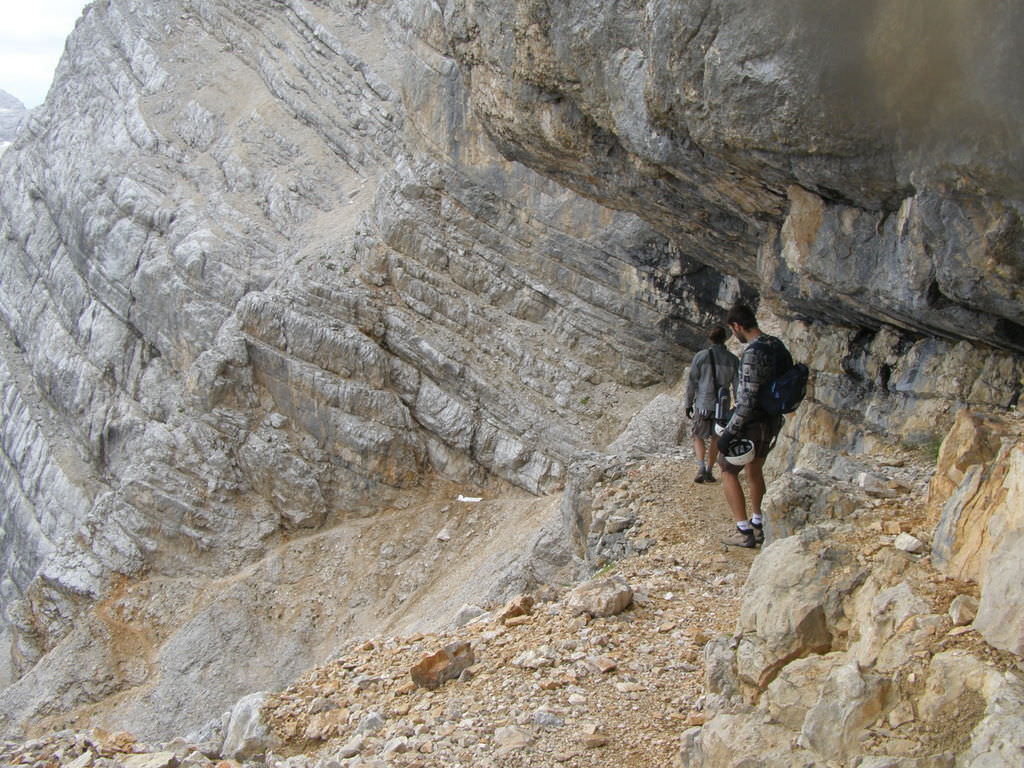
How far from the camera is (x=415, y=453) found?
18906mm

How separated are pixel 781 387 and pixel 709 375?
175 cm

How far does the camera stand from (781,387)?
7852mm

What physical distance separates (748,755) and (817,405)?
5637 mm

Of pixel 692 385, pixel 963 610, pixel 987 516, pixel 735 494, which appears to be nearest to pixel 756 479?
pixel 735 494

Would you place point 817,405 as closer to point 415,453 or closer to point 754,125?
point 754,125

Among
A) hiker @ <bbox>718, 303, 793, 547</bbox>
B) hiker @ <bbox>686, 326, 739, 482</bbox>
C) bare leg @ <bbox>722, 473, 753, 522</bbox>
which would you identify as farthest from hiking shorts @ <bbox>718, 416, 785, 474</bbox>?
hiker @ <bbox>686, 326, 739, 482</bbox>

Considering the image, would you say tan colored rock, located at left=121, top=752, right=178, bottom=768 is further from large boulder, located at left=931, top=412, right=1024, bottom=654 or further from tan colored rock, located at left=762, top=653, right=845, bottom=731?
large boulder, located at left=931, top=412, right=1024, bottom=654

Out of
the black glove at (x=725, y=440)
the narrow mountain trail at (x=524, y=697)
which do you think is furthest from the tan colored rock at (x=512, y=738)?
the black glove at (x=725, y=440)

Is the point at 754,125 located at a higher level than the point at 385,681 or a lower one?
higher

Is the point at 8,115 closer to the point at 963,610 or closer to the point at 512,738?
the point at 512,738

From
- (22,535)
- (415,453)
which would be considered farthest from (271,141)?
(22,535)

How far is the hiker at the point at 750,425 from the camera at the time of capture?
7.82 m

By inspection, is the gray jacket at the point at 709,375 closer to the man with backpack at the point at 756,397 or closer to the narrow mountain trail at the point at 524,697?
the man with backpack at the point at 756,397

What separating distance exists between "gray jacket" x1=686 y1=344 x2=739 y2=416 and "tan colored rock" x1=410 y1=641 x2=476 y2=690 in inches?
164
